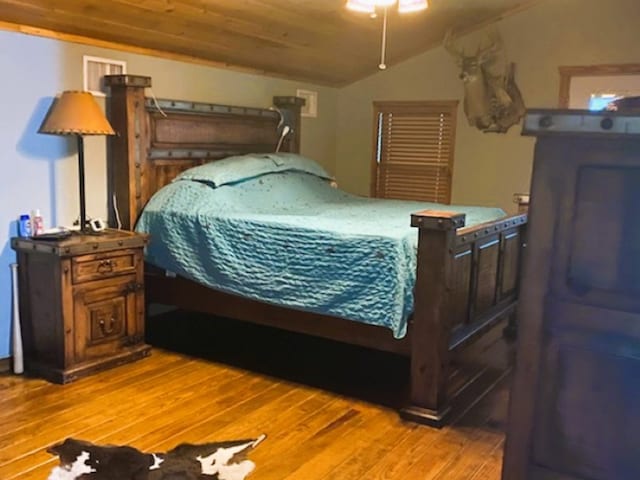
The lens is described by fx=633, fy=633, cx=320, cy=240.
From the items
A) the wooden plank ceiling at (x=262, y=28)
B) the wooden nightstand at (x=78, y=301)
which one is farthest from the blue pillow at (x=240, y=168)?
→ the wooden plank ceiling at (x=262, y=28)

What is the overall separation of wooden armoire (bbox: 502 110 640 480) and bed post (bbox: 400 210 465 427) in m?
1.30

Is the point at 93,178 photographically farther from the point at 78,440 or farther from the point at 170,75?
the point at 78,440

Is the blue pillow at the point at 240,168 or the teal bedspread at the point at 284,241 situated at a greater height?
the blue pillow at the point at 240,168

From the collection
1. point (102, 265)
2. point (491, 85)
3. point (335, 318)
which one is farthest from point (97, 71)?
point (491, 85)

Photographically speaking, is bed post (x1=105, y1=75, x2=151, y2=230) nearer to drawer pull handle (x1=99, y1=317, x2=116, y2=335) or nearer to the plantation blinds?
drawer pull handle (x1=99, y1=317, x2=116, y2=335)

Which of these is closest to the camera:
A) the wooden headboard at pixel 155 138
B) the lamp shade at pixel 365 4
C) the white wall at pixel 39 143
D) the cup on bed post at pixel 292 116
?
the white wall at pixel 39 143

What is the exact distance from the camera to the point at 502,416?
119 inches

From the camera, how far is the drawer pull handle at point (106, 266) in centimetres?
338

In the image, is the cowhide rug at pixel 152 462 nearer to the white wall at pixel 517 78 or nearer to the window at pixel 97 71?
the window at pixel 97 71

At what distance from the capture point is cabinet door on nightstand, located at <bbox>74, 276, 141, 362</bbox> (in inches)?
130

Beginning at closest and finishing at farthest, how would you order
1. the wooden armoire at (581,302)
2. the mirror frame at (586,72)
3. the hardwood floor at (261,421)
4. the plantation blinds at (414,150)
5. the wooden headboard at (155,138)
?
the wooden armoire at (581,302)
the hardwood floor at (261,421)
the wooden headboard at (155,138)
the mirror frame at (586,72)
the plantation blinds at (414,150)

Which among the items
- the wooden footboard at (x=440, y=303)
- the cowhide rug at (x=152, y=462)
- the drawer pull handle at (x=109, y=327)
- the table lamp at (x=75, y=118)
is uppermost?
the table lamp at (x=75, y=118)

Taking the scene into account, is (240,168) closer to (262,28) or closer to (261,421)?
(262,28)

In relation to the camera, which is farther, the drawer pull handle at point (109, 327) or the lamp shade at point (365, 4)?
the lamp shade at point (365, 4)
